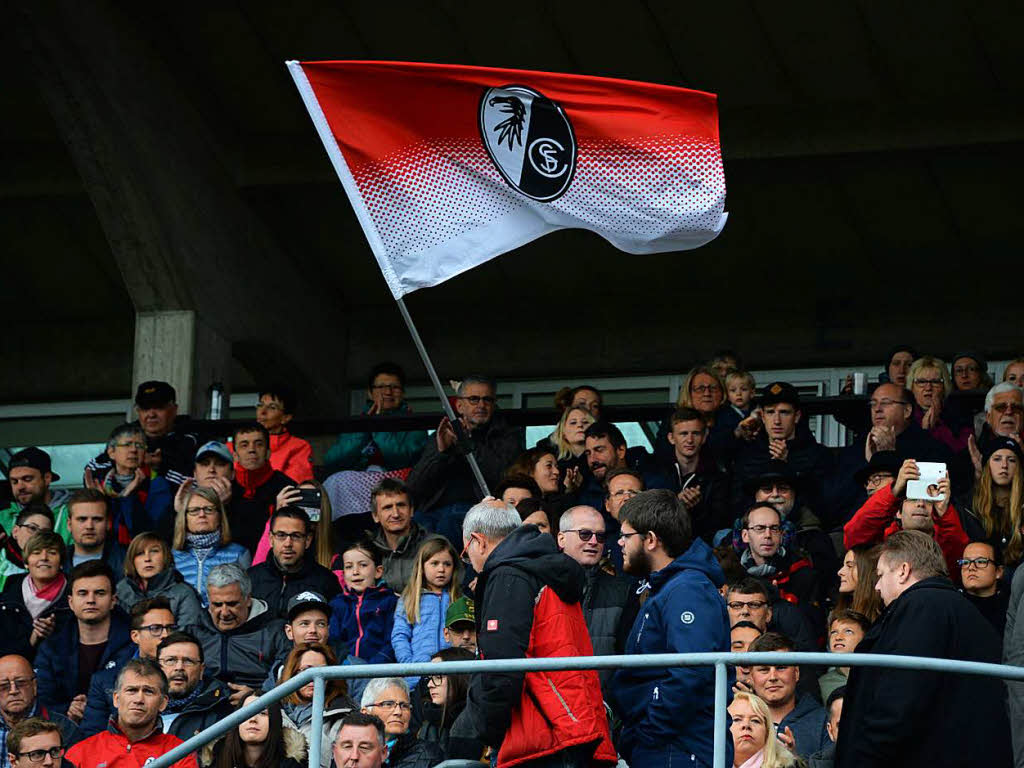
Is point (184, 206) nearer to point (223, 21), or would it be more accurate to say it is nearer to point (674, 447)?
point (223, 21)

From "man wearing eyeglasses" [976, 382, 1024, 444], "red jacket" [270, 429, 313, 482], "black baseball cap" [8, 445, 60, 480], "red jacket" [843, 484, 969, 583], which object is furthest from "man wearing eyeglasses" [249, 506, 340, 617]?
"man wearing eyeglasses" [976, 382, 1024, 444]

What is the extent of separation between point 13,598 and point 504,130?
4.33 metres

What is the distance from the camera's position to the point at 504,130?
412 inches

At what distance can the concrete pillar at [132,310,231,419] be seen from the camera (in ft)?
54.0

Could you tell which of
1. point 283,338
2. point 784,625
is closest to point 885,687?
point 784,625

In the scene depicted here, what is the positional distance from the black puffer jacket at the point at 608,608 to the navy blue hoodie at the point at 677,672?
158cm

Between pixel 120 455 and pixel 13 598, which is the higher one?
pixel 120 455

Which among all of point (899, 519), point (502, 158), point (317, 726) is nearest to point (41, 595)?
point (502, 158)

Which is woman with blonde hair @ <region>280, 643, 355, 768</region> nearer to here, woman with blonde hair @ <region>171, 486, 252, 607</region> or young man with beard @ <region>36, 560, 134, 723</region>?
young man with beard @ <region>36, 560, 134, 723</region>

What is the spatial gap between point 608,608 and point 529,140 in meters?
2.29

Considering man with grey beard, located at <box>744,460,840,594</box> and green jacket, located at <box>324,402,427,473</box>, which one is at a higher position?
green jacket, located at <box>324,402,427,473</box>

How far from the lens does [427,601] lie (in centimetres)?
1140

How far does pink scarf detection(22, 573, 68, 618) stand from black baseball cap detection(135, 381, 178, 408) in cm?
222

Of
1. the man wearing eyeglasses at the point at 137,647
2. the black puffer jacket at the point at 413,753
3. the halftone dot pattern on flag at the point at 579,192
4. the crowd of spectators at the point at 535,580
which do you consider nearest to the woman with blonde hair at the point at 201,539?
the crowd of spectators at the point at 535,580
